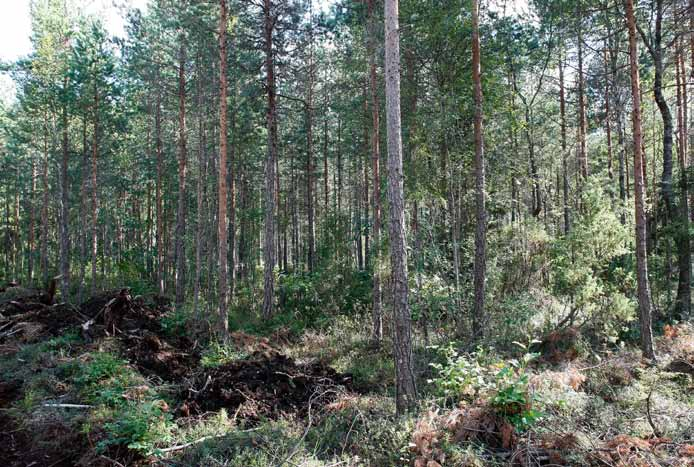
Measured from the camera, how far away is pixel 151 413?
6.02 metres

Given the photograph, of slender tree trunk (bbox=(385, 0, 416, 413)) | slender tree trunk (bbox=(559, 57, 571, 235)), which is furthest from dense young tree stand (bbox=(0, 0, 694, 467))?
slender tree trunk (bbox=(559, 57, 571, 235))

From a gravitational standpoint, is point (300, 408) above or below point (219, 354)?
below

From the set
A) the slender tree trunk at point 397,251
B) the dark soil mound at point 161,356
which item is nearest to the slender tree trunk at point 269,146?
the dark soil mound at point 161,356

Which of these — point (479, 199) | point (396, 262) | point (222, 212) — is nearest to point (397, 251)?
point (396, 262)

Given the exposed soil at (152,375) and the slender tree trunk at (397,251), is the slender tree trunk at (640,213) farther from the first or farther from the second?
the exposed soil at (152,375)

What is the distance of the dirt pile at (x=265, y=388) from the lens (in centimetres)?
723

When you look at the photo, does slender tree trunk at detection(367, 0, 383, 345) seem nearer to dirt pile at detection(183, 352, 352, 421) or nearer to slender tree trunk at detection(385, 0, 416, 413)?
dirt pile at detection(183, 352, 352, 421)

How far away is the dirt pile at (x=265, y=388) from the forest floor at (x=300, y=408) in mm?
30

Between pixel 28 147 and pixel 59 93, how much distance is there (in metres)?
8.62

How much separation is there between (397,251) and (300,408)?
3.41 m

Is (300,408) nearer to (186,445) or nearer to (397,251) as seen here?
(186,445)

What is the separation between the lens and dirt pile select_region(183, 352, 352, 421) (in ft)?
23.7

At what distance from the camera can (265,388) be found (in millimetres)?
7883

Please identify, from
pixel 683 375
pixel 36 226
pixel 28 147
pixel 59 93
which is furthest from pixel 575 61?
pixel 36 226
